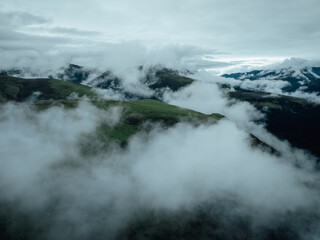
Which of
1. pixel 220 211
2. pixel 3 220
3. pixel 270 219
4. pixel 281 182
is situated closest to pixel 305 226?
pixel 270 219

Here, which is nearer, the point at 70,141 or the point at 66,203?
the point at 66,203

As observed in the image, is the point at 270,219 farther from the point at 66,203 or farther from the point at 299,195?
the point at 66,203

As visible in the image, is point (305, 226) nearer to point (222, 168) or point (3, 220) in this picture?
point (222, 168)

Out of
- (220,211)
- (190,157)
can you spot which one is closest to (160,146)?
(190,157)

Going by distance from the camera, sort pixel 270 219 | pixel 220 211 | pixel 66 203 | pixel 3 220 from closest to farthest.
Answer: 1. pixel 3 220
2. pixel 66 203
3. pixel 220 211
4. pixel 270 219

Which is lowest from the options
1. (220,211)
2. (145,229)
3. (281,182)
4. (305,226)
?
(281,182)

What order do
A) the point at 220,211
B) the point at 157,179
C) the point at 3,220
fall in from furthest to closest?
1. the point at 157,179
2. the point at 220,211
3. the point at 3,220

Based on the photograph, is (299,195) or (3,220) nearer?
(3,220)

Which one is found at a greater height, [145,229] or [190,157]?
[145,229]

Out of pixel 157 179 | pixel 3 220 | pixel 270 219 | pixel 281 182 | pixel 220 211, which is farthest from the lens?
pixel 281 182
